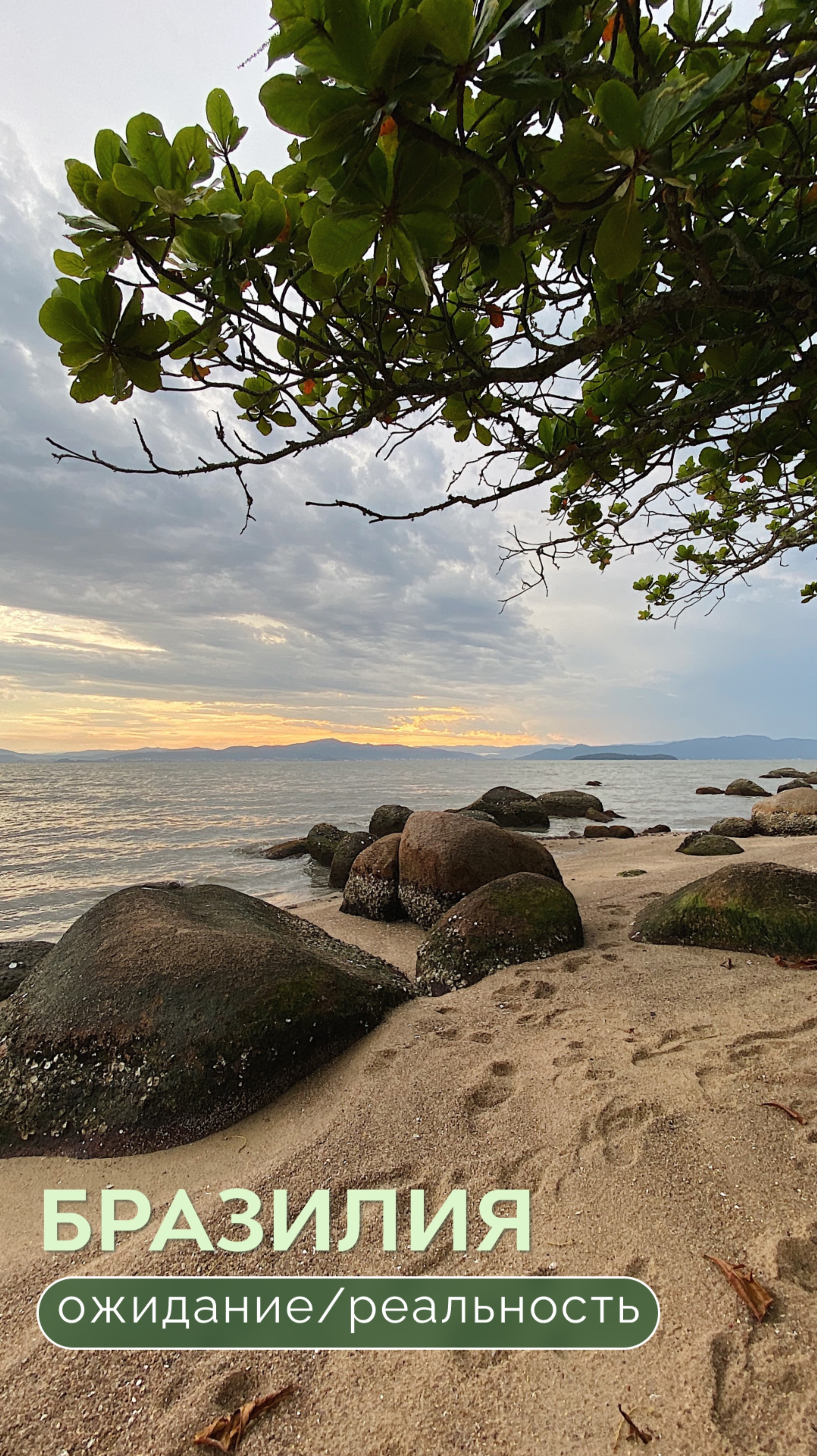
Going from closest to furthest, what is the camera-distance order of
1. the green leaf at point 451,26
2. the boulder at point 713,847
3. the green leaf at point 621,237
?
the green leaf at point 451,26 < the green leaf at point 621,237 < the boulder at point 713,847

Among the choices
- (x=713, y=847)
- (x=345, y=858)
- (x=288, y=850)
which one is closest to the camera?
(x=345, y=858)

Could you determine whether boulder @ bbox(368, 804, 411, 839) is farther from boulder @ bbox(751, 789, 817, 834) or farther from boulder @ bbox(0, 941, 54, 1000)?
boulder @ bbox(0, 941, 54, 1000)

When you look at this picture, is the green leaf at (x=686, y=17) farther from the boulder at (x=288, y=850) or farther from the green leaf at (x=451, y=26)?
the boulder at (x=288, y=850)

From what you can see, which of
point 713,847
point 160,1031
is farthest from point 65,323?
point 713,847

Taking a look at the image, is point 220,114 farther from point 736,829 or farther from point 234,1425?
point 736,829

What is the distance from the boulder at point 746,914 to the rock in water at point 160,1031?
2.02 m

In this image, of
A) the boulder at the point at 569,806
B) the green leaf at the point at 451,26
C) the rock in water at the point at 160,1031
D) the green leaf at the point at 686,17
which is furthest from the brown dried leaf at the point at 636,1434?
the boulder at the point at 569,806

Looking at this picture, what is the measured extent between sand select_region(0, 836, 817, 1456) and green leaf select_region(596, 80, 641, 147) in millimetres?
2567

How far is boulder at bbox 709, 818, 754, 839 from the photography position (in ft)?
43.4

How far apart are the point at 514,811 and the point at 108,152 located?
16190 mm

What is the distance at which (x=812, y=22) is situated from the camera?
4.78 feet

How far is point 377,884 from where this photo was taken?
6559mm

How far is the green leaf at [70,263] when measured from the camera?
61.1 inches

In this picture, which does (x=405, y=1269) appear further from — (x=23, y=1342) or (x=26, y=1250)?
(x=26, y=1250)
